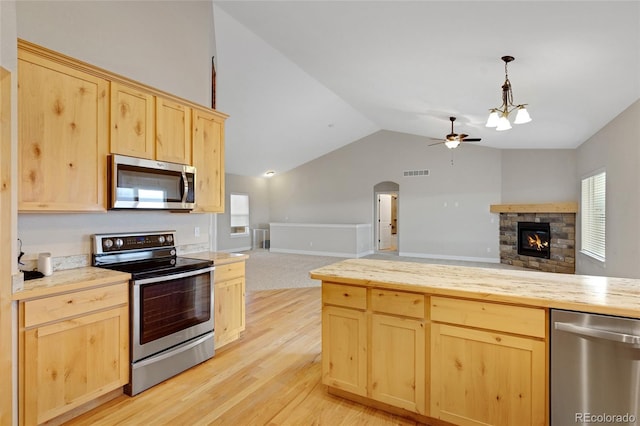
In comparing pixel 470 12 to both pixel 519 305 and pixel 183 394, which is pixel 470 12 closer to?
pixel 519 305

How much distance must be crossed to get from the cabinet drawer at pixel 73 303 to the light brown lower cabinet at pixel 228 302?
2.88ft

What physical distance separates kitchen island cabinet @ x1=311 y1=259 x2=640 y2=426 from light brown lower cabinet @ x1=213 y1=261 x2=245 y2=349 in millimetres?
1251

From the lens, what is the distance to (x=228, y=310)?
3219 mm

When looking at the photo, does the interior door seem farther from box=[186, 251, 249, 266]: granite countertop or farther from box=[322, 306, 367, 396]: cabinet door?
box=[322, 306, 367, 396]: cabinet door

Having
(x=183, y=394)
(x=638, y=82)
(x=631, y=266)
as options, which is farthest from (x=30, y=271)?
(x=631, y=266)

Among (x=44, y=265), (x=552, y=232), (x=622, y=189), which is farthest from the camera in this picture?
(x=552, y=232)

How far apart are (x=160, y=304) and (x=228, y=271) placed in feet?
2.53

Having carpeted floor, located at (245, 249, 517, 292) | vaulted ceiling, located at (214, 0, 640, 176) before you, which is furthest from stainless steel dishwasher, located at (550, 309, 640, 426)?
carpeted floor, located at (245, 249, 517, 292)

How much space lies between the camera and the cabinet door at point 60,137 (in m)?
2.05

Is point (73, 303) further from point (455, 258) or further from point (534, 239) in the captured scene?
point (455, 258)

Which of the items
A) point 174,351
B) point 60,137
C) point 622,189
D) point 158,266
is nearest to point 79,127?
point 60,137

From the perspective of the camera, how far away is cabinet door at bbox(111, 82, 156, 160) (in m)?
2.53

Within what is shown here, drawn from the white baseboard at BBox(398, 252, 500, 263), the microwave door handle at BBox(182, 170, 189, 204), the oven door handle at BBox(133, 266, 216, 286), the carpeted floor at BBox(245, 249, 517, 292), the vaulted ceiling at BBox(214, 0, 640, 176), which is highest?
the vaulted ceiling at BBox(214, 0, 640, 176)

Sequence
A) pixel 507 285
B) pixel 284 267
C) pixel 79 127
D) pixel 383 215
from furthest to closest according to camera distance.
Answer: pixel 383 215 < pixel 284 267 < pixel 79 127 < pixel 507 285
